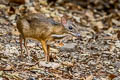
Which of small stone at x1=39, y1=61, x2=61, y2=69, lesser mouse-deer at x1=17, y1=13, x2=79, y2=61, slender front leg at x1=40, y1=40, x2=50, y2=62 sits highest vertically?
lesser mouse-deer at x1=17, y1=13, x2=79, y2=61

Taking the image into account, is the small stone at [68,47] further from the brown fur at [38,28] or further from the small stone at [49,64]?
the brown fur at [38,28]

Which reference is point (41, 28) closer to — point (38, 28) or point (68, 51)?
point (38, 28)

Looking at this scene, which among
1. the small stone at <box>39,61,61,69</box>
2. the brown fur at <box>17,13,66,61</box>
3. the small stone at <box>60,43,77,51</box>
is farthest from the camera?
the small stone at <box>60,43,77,51</box>

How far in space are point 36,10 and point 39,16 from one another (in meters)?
3.57

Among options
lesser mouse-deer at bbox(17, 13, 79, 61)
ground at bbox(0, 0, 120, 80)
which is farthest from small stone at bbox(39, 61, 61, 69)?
lesser mouse-deer at bbox(17, 13, 79, 61)

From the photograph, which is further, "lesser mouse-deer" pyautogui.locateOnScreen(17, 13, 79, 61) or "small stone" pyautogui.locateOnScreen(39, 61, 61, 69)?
"small stone" pyautogui.locateOnScreen(39, 61, 61, 69)

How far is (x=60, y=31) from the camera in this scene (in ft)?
16.4

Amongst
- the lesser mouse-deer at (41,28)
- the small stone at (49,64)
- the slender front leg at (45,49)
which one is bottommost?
the small stone at (49,64)

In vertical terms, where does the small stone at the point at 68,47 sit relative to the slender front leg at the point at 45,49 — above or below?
below

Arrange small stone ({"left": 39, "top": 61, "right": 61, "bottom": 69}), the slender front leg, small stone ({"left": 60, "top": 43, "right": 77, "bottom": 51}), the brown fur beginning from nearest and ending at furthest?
the brown fur, the slender front leg, small stone ({"left": 39, "top": 61, "right": 61, "bottom": 69}), small stone ({"left": 60, "top": 43, "right": 77, "bottom": 51})

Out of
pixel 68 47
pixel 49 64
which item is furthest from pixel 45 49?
pixel 68 47

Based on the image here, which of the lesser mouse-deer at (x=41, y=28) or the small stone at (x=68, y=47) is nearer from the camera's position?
the lesser mouse-deer at (x=41, y=28)

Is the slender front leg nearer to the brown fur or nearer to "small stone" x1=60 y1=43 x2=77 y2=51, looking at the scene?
the brown fur

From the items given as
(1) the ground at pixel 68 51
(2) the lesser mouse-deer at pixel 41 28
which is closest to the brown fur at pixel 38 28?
(2) the lesser mouse-deer at pixel 41 28
